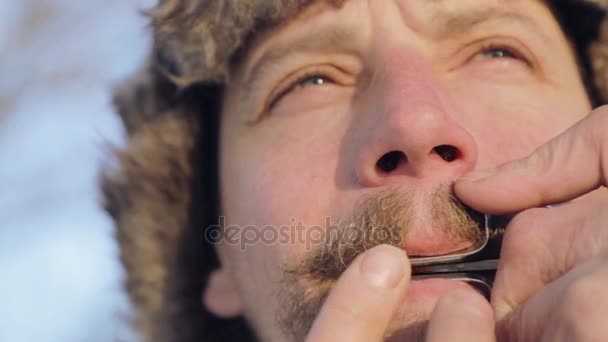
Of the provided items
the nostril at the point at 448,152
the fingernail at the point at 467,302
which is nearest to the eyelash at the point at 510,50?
the nostril at the point at 448,152

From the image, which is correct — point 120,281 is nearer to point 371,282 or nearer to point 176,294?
point 176,294

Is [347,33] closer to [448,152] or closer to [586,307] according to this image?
[448,152]

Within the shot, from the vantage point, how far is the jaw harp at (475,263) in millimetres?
765

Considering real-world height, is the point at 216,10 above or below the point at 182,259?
above

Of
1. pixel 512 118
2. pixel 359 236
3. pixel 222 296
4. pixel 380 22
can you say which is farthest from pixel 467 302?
pixel 222 296

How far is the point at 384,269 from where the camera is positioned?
2.07 feet

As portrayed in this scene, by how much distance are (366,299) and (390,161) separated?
29 cm

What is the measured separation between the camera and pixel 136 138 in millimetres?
1378

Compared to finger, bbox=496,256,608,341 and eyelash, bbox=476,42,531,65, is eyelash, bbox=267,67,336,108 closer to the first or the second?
eyelash, bbox=476,42,531,65

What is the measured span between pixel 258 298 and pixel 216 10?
1.48 feet

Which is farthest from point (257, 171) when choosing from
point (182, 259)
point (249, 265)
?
point (182, 259)

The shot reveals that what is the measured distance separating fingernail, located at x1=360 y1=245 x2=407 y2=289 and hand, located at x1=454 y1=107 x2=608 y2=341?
106 millimetres

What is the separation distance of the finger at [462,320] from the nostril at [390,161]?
10.3 inches

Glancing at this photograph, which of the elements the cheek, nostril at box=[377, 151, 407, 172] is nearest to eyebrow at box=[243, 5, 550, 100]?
the cheek
